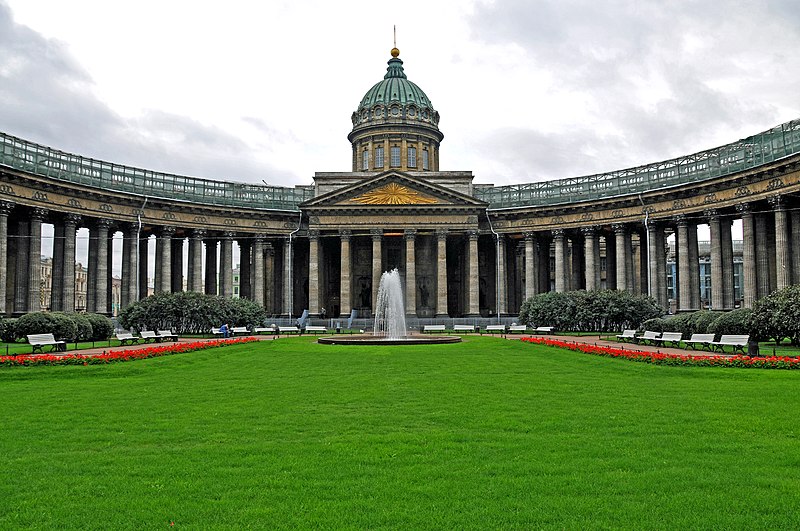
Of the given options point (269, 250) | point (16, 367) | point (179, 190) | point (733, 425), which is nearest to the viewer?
point (733, 425)

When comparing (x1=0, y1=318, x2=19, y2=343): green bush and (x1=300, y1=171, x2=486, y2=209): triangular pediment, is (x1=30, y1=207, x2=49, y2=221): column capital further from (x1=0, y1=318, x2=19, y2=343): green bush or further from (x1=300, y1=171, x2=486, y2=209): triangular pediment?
(x1=300, y1=171, x2=486, y2=209): triangular pediment

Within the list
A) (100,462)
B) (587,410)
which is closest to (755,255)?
(587,410)

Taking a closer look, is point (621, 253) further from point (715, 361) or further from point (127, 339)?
point (127, 339)

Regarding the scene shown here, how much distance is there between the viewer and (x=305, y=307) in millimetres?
80188

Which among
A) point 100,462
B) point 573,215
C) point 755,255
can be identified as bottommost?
point 100,462

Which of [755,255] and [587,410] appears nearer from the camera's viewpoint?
[587,410]

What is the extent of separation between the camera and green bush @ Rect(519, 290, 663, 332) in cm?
5075

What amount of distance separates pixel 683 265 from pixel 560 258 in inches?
509

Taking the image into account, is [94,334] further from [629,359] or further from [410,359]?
[629,359]

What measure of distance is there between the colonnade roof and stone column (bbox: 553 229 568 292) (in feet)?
10.9

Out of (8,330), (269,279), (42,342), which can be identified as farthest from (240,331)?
(269,279)

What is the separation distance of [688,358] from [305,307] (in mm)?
59734

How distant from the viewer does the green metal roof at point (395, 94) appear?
8594 cm

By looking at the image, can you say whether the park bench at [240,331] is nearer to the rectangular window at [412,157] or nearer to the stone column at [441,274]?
Answer: the stone column at [441,274]
